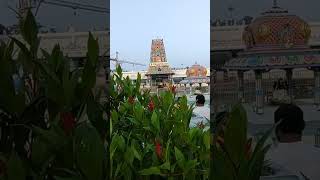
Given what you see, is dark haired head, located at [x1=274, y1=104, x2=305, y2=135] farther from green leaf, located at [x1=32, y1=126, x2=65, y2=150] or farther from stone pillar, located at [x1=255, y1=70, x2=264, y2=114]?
green leaf, located at [x1=32, y1=126, x2=65, y2=150]

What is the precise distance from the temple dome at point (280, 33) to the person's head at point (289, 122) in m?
0.23

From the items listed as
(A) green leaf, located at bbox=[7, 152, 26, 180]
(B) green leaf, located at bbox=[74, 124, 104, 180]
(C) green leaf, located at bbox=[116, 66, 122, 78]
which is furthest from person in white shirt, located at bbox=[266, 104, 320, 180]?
(C) green leaf, located at bbox=[116, 66, 122, 78]

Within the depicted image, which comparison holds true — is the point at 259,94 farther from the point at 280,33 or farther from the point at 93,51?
Answer: the point at 93,51

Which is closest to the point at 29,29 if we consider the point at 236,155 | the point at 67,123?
the point at 67,123

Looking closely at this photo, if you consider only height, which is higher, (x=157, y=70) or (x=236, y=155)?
(x=157, y=70)

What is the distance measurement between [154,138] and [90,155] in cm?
98

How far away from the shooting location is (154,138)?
2.00 metres

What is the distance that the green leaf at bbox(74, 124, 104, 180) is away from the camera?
1.03 meters

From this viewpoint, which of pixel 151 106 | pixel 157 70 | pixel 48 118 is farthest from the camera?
→ pixel 157 70

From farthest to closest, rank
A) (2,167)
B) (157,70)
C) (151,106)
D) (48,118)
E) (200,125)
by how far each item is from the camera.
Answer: (157,70) < (151,106) < (200,125) < (48,118) < (2,167)

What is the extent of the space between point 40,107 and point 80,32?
0.39m

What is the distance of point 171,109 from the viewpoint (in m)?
2.21

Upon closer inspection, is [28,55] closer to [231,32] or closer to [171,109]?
[231,32]

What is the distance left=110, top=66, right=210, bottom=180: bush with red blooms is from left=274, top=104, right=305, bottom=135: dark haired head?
30 cm
